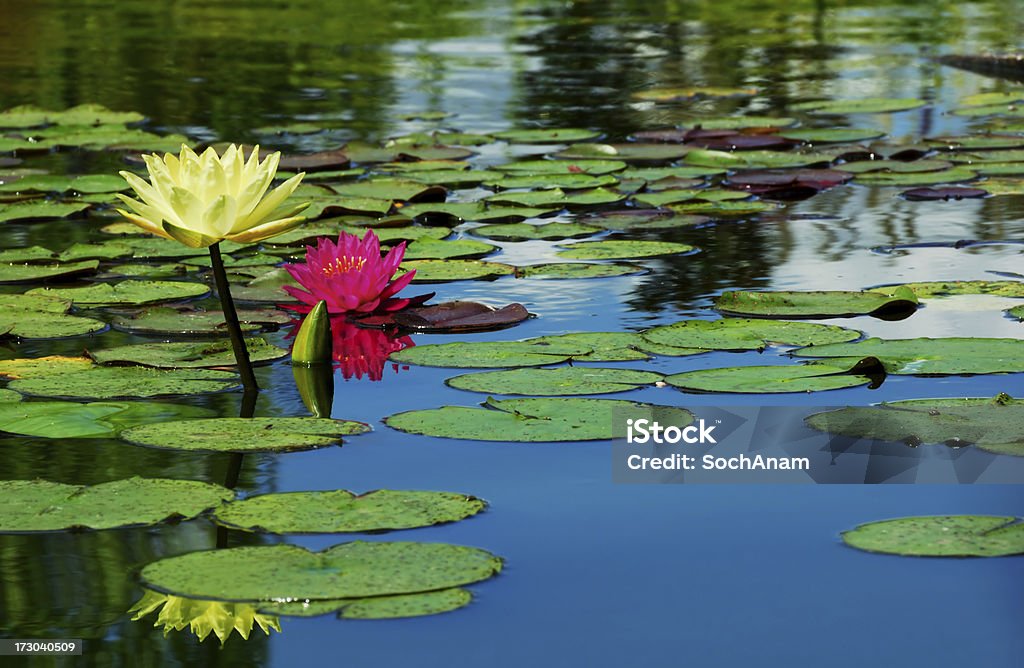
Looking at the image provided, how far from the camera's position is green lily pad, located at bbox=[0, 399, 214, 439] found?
8.91ft

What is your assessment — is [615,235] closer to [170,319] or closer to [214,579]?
[170,319]

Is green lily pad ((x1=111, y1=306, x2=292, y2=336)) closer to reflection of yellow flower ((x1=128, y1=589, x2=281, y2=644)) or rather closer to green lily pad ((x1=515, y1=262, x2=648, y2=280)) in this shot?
green lily pad ((x1=515, y1=262, x2=648, y2=280))

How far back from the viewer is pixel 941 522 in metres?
2.17

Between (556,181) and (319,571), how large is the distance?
3.51m

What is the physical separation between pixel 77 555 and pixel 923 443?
53.2 inches

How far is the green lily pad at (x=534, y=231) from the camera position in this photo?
14.9 ft

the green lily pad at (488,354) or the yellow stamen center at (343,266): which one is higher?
the yellow stamen center at (343,266)

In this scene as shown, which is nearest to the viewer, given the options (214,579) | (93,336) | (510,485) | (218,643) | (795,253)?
(218,643)

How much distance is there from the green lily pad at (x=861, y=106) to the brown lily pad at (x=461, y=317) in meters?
4.10

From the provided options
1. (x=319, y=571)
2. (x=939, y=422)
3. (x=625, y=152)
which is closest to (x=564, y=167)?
(x=625, y=152)

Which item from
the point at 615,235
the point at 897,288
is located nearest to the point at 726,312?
the point at 897,288

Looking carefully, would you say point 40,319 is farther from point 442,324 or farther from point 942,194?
point 942,194

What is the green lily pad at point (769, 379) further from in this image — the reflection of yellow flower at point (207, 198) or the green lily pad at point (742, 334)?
the reflection of yellow flower at point (207, 198)

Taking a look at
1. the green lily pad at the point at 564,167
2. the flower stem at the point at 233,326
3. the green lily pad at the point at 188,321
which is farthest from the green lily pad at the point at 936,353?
the green lily pad at the point at 564,167
